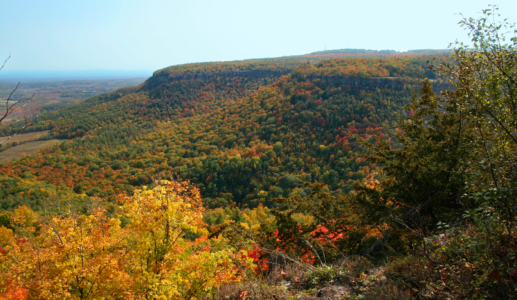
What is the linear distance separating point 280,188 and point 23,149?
104761mm

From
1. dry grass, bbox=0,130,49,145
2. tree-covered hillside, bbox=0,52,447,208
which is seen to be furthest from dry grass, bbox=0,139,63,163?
tree-covered hillside, bbox=0,52,447,208

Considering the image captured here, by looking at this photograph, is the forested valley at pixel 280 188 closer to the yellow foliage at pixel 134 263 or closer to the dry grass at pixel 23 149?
the yellow foliage at pixel 134 263

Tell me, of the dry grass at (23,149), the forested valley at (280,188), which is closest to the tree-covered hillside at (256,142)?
the forested valley at (280,188)

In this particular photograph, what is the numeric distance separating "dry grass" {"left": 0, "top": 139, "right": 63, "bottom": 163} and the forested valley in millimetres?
7817

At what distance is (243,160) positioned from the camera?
210ft

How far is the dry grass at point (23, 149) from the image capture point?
293ft

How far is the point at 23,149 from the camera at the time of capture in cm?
9694

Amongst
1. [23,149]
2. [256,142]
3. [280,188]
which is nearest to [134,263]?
[280,188]

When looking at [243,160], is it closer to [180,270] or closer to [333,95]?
[333,95]

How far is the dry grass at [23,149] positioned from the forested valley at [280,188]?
25.6ft

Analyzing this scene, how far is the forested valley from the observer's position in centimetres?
502

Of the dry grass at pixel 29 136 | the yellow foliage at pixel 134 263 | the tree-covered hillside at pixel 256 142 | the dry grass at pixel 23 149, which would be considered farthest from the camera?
the dry grass at pixel 29 136

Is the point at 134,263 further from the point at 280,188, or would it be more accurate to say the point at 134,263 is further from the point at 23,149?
the point at 23,149

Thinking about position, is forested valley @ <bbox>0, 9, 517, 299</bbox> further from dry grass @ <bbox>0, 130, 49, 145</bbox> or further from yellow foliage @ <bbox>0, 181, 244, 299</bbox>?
dry grass @ <bbox>0, 130, 49, 145</bbox>
